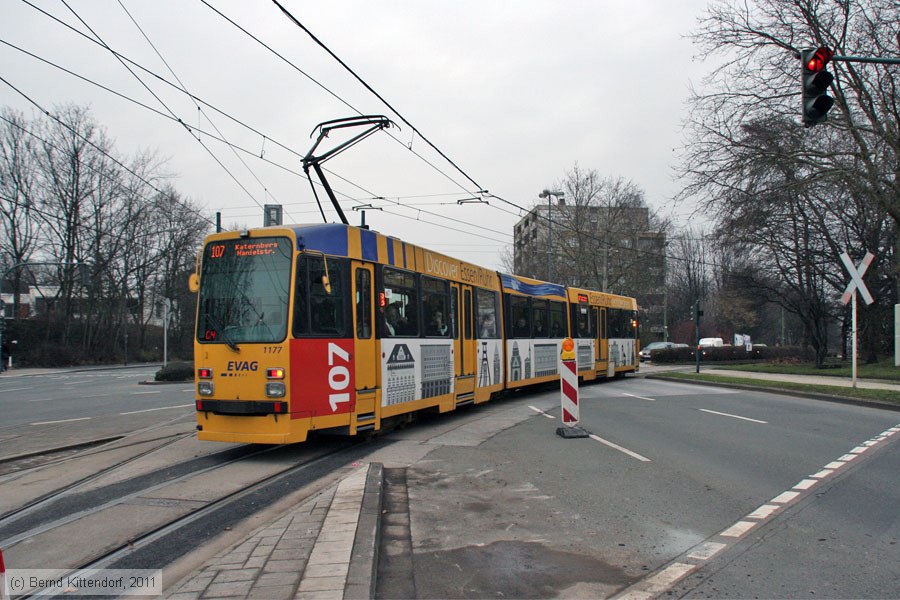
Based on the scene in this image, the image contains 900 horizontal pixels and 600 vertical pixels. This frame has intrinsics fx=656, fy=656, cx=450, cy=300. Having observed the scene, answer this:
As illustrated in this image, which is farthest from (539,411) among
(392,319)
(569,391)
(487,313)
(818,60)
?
(818,60)

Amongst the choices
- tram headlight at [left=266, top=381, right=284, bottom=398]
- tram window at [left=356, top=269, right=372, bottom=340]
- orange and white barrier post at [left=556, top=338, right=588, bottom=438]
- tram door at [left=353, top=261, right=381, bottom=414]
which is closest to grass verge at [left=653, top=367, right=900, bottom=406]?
orange and white barrier post at [left=556, top=338, right=588, bottom=438]

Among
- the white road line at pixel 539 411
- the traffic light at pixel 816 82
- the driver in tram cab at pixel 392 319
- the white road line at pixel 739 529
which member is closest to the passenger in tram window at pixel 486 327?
the white road line at pixel 539 411

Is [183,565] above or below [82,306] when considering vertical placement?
below

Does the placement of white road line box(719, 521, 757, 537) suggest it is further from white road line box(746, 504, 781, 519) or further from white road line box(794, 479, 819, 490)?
white road line box(794, 479, 819, 490)

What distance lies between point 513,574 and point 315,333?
5110mm

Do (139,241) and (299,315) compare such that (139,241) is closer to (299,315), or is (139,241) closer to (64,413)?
(64,413)

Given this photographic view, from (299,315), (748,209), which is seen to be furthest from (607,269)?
(299,315)

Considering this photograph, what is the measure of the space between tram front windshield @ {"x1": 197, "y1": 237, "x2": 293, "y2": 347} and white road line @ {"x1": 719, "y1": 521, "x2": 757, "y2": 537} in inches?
221

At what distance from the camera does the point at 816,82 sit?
9453mm

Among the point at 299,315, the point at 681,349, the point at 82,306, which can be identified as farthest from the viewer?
the point at 82,306

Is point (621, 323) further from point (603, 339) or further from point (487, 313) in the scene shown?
point (487, 313)

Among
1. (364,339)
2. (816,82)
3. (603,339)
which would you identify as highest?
(816,82)

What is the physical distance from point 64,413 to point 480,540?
14254 millimetres

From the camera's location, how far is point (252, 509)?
631cm
